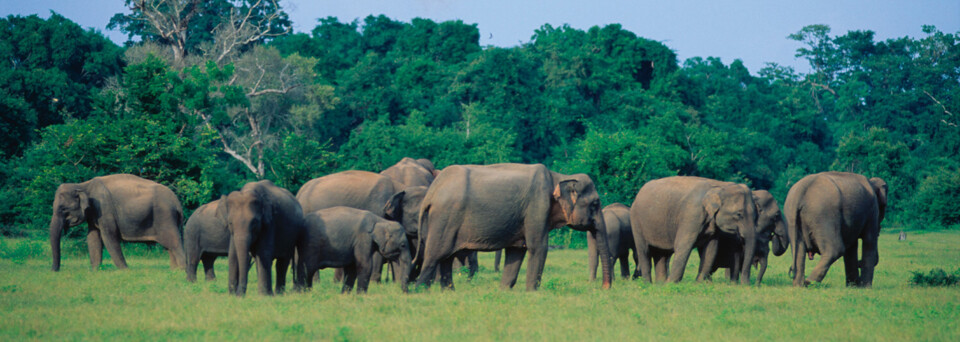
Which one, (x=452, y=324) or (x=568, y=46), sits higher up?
(x=568, y=46)

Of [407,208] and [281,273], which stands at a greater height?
[407,208]

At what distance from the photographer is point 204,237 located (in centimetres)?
1781

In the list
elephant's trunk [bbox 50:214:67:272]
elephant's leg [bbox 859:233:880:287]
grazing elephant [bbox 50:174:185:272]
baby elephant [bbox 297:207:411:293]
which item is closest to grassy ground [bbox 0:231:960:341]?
elephant's leg [bbox 859:233:880:287]

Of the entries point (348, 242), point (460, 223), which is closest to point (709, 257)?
point (460, 223)

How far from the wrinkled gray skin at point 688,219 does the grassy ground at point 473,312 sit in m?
0.80

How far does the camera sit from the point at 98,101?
29.6 meters

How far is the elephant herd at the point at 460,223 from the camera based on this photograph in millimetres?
15055

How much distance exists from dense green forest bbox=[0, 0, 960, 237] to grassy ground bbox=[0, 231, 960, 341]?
1340 centimetres

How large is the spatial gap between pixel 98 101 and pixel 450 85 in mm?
32752

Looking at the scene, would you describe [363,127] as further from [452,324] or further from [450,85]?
[452,324]

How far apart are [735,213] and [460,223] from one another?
5365 mm

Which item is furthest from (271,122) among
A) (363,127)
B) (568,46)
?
(568,46)

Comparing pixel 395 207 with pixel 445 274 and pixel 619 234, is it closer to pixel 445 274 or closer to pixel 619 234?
pixel 445 274

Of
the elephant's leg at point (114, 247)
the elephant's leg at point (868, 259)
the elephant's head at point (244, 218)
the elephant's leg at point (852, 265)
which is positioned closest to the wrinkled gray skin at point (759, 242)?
the elephant's leg at point (852, 265)
